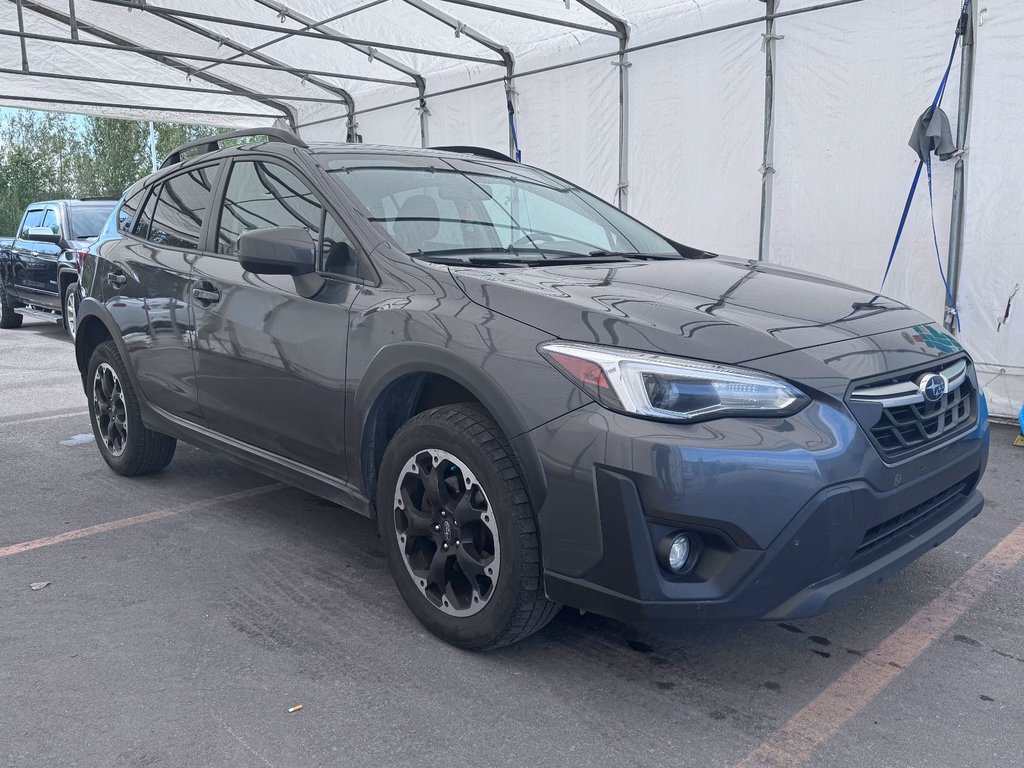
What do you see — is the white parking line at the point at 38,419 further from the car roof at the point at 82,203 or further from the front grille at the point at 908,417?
the front grille at the point at 908,417

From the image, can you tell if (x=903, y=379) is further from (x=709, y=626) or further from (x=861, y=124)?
(x=861, y=124)

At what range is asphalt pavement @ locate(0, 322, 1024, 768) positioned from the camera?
7.36 feet

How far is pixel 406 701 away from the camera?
246cm

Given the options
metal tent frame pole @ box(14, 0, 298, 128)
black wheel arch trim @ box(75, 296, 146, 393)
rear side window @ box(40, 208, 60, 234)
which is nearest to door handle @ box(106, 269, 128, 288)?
black wheel arch trim @ box(75, 296, 146, 393)

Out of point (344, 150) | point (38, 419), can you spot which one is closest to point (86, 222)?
point (38, 419)

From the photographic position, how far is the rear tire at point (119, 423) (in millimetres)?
4496

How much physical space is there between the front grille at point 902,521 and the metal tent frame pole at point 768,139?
15.7 ft

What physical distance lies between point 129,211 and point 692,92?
5254 mm

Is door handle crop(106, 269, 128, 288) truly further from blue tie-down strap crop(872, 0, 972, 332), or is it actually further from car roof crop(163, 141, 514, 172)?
blue tie-down strap crop(872, 0, 972, 332)

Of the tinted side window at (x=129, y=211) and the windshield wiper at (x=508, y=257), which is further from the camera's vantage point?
the tinted side window at (x=129, y=211)

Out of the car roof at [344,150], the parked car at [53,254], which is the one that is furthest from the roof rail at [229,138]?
the parked car at [53,254]

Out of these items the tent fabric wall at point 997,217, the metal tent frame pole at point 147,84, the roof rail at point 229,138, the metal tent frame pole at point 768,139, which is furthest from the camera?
the metal tent frame pole at point 147,84

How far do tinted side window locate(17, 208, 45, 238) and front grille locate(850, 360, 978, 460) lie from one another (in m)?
11.0

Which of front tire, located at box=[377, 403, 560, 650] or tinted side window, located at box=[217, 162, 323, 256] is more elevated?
tinted side window, located at box=[217, 162, 323, 256]
